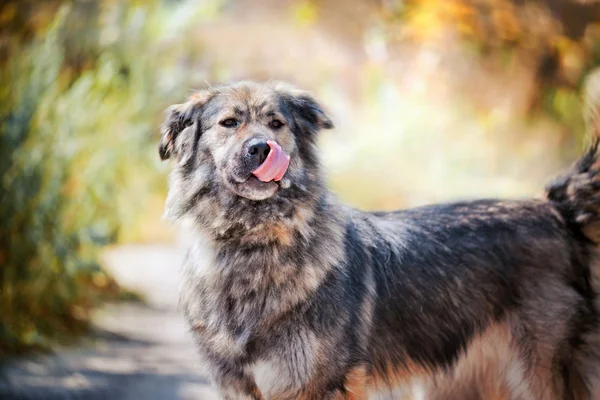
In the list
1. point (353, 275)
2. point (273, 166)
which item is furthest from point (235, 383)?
point (273, 166)

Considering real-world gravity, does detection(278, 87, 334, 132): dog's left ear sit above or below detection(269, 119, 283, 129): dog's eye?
above

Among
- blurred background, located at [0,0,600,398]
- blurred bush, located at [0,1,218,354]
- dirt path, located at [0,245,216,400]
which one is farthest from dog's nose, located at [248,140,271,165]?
blurred bush, located at [0,1,218,354]

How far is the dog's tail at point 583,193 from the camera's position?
3.43 m

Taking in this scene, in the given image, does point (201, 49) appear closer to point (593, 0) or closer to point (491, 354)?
point (593, 0)

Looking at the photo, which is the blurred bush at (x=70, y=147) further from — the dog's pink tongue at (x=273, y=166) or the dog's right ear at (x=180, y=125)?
the dog's pink tongue at (x=273, y=166)

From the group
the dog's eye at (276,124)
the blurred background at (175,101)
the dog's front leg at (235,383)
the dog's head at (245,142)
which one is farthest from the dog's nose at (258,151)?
the blurred background at (175,101)

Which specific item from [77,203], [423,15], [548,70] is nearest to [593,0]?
[548,70]

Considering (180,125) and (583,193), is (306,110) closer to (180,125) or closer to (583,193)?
(180,125)

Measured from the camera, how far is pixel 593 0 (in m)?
7.65

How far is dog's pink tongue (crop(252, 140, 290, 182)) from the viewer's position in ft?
9.25

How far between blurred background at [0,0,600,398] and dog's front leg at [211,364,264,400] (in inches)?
86.7

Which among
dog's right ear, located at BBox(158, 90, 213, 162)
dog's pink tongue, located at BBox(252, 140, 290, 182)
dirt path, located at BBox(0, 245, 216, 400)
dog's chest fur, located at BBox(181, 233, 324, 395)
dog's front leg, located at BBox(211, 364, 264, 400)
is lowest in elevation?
dirt path, located at BBox(0, 245, 216, 400)

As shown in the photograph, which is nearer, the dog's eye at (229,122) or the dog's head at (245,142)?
the dog's head at (245,142)

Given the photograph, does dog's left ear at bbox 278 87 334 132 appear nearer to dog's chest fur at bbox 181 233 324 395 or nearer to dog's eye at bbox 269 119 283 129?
dog's eye at bbox 269 119 283 129
